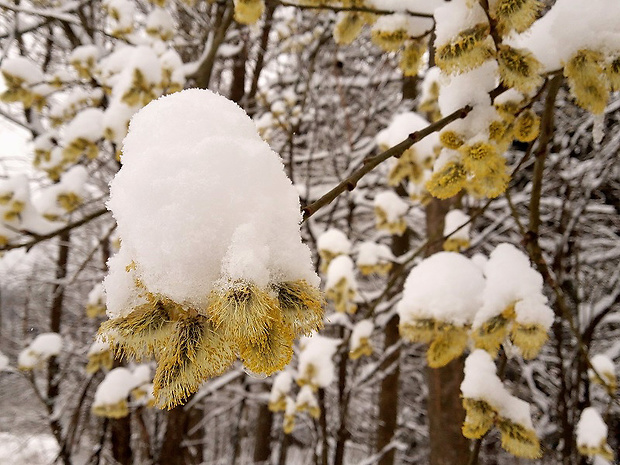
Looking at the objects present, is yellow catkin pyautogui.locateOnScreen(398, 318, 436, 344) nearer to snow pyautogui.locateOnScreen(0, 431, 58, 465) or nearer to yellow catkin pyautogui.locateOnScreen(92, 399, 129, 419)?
yellow catkin pyautogui.locateOnScreen(92, 399, 129, 419)

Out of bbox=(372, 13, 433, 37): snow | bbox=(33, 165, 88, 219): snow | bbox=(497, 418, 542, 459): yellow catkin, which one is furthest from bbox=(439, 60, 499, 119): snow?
bbox=(33, 165, 88, 219): snow

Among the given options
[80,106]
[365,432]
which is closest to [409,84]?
[80,106]

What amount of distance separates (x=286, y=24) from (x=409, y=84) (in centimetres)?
205

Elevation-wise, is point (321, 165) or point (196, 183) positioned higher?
point (321, 165)

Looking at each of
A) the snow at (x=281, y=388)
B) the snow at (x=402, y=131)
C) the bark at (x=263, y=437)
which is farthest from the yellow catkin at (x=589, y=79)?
the bark at (x=263, y=437)

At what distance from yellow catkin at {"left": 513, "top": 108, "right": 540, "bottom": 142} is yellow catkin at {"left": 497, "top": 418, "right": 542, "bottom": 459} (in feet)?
2.59

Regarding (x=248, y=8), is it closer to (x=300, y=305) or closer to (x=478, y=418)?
(x=300, y=305)

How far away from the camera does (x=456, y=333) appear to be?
1.30m

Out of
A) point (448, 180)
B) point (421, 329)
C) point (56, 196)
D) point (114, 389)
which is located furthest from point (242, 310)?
point (114, 389)

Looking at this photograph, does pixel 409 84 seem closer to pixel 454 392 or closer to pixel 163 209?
pixel 454 392

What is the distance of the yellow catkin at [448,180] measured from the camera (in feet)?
3.66

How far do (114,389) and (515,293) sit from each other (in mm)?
2969

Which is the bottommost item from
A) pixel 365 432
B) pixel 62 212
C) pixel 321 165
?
pixel 365 432

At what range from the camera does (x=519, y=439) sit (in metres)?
1.15
